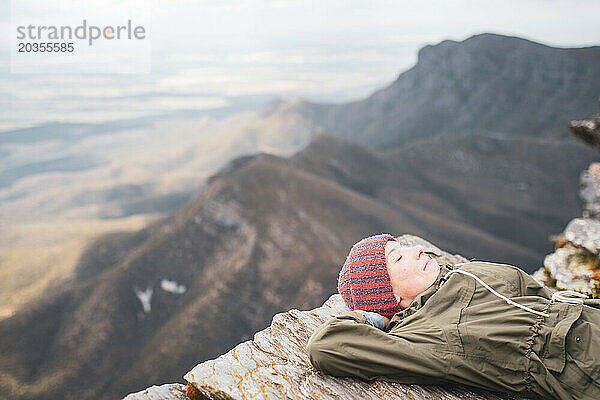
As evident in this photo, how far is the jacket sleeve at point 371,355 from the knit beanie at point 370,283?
127 cm

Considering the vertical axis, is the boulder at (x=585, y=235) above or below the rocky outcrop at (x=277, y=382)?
above

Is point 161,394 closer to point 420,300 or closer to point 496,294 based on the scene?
point 420,300

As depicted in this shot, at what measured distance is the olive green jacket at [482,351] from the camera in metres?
6.33

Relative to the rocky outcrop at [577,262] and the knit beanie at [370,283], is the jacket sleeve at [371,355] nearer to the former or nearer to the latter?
the knit beanie at [370,283]

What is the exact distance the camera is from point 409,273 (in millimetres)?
7848

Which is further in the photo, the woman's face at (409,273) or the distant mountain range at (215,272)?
the distant mountain range at (215,272)

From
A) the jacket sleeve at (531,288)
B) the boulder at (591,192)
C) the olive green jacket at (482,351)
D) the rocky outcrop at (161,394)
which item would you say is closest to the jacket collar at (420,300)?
the olive green jacket at (482,351)

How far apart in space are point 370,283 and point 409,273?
0.66 meters

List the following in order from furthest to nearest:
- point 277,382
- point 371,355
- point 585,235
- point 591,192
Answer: point 591,192
point 585,235
point 277,382
point 371,355

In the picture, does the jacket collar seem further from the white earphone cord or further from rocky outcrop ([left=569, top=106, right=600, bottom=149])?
rocky outcrop ([left=569, top=106, right=600, bottom=149])

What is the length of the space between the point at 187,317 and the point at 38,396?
Result: 125ft

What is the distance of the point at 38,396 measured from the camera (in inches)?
4333

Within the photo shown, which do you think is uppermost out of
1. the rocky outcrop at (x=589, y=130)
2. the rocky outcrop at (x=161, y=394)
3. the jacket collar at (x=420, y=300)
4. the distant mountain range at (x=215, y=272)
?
the rocky outcrop at (x=589, y=130)

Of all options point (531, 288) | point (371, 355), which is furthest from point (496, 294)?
point (371, 355)
